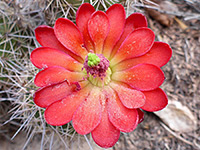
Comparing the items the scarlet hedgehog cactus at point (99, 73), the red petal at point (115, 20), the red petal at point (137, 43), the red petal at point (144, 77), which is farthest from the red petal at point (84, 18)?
the red petal at point (144, 77)

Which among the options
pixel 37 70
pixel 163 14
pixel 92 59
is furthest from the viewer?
pixel 163 14

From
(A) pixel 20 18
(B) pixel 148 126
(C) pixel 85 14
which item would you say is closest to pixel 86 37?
(C) pixel 85 14

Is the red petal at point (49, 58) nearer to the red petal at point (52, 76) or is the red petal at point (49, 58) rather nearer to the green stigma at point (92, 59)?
the red petal at point (52, 76)

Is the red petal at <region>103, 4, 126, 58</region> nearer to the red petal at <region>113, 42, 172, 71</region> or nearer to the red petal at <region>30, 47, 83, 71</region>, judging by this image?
the red petal at <region>113, 42, 172, 71</region>

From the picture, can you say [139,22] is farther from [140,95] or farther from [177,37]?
[177,37]

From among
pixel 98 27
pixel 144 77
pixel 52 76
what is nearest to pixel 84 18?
pixel 98 27

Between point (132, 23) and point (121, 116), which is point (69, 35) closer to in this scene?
point (132, 23)
